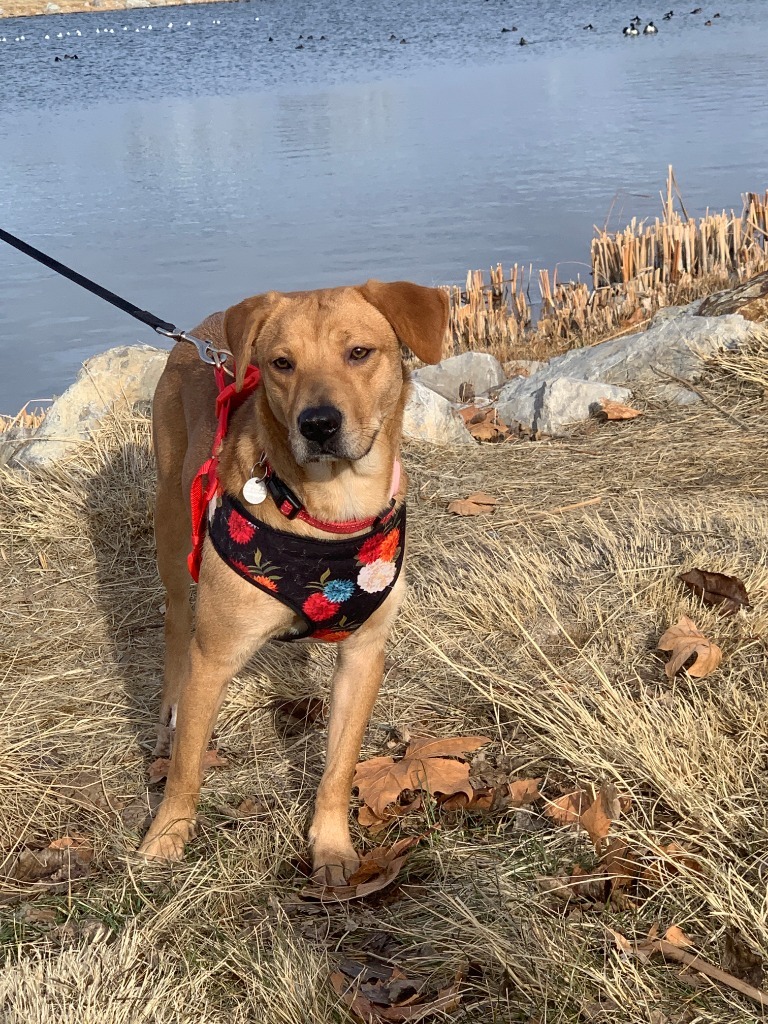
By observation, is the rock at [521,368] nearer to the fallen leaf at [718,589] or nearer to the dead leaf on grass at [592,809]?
the fallen leaf at [718,589]

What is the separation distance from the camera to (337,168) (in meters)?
15.9

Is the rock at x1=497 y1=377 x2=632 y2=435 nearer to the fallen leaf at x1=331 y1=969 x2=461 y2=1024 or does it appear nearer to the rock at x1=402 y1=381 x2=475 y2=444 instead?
the rock at x1=402 y1=381 x2=475 y2=444

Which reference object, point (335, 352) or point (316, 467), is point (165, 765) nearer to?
point (316, 467)

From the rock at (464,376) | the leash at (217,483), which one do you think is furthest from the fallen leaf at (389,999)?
the rock at (464,376)

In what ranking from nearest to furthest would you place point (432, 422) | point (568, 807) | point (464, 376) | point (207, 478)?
point (568, 807) < point (207, 478) < point (432, 422) < point (464, 376)

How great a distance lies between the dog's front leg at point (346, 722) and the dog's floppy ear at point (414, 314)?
0.77 metres

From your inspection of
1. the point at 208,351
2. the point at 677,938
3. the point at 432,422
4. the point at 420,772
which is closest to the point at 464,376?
the point at 432,422

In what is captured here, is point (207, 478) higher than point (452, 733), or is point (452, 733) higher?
point (207, 478)

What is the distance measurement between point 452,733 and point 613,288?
23.5ft

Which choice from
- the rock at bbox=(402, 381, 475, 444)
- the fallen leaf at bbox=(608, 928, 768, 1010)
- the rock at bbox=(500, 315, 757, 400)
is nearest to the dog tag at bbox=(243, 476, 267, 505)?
the fallen leaf at bbox=(608, 928, 768, 1010)

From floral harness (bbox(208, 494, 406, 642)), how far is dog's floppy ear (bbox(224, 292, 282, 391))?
41 cm

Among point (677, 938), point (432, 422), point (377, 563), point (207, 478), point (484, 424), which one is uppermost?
point (207, 478)

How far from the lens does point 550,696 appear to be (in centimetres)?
355

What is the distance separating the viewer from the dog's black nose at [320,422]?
9.64 feet
